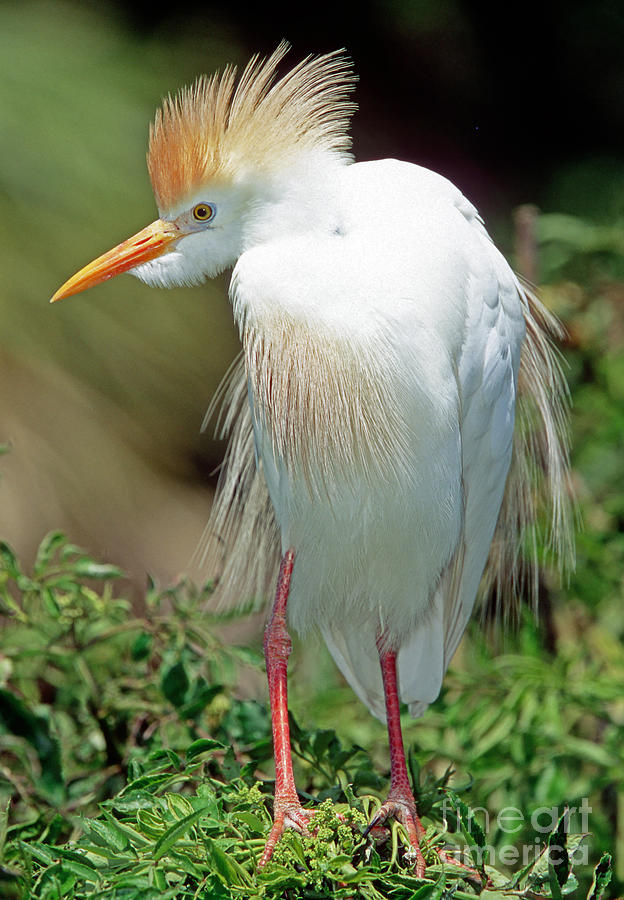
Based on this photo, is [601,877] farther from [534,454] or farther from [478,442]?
[534,454]

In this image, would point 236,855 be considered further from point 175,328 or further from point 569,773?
point 175,328

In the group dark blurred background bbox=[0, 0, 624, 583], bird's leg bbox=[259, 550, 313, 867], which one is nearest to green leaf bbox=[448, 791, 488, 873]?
bird's leg bbox=[259, 550, 313, 867]

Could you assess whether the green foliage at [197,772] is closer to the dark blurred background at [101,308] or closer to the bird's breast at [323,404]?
the bird's breast at [323,404]

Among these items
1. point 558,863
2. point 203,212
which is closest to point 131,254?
point 203,212

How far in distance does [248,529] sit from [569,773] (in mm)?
929

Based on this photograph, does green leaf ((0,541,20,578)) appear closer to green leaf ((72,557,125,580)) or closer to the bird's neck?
green leaf ((72,557,125,580))

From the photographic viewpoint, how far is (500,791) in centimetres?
191

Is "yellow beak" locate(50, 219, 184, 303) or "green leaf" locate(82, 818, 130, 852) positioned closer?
"green leaf" locate(82, 818, 130, 852)

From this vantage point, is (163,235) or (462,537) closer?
(163,235)

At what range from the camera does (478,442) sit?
1.49m

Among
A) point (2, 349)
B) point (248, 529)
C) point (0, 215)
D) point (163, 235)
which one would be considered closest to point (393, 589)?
point (248, 529)

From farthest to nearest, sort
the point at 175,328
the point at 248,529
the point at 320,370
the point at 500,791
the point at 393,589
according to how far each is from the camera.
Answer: the point at 175,328 < the point at 500,791 < the point at 248,529 < the point at 393,589 < the point at 320,370

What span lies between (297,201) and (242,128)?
0.12m

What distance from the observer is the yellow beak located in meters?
1.32
